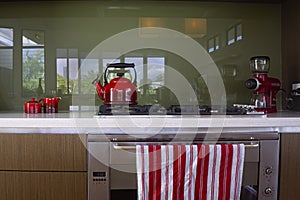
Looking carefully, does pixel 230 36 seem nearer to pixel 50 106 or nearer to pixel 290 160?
pixel 290 160

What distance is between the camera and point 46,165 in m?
1.28

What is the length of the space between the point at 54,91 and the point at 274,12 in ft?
4.82

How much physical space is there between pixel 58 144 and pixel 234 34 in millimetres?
1273

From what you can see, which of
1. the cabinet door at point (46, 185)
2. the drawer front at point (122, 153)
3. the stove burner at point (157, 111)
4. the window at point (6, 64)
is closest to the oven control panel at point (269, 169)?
the stove burner at point (157, 111)

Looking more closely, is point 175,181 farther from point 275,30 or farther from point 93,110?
point 275,30

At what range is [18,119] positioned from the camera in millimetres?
1282

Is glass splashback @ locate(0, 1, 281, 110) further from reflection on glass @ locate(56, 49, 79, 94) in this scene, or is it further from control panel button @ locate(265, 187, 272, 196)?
control panel button @ locate(265, 187, 272, 196)

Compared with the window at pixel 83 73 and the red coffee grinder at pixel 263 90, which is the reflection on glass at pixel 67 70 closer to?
the window at pixel 83 73

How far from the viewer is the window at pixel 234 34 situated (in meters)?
1.92

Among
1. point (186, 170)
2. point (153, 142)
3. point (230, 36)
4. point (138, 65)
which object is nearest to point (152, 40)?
point (138, 65)

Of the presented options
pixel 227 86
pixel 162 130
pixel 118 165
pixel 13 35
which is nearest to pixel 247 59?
pixel 227 86

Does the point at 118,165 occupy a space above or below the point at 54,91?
below

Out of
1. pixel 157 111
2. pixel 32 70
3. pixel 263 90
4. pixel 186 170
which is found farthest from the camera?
pixel 32 70

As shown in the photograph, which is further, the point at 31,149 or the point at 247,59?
the point at 247,59
